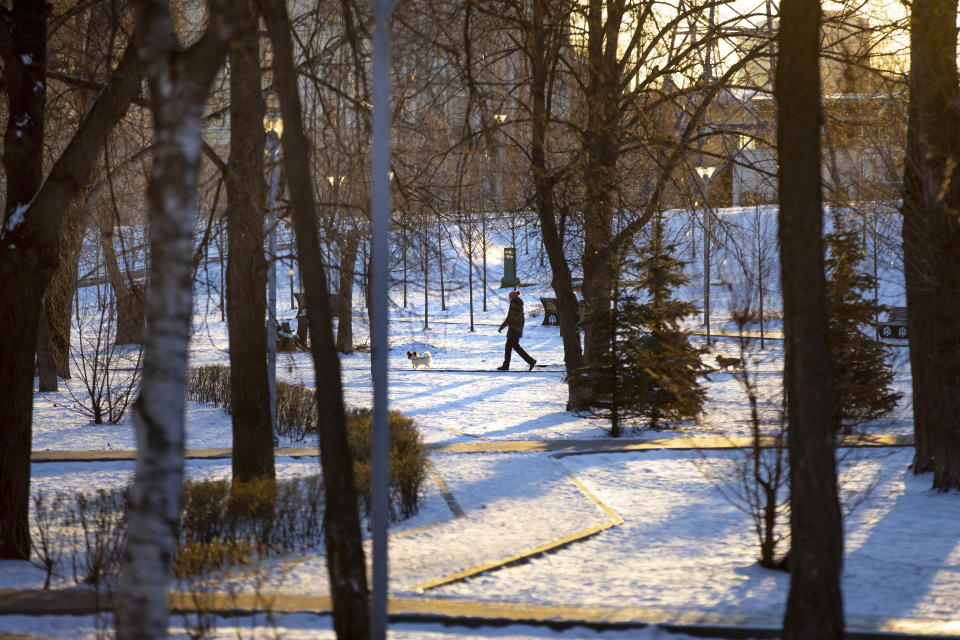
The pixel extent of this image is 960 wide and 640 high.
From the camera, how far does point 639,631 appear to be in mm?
5367

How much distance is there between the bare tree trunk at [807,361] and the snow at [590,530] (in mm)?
1243

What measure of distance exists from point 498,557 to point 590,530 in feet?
3.85

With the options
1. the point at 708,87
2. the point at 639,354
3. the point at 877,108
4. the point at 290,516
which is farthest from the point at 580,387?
the point at 290,516

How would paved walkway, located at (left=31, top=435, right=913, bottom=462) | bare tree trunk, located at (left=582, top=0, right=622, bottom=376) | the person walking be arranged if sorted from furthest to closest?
the person walking → bare tree trunk, located at (left=582, top=0, right=622, bottom=376) → paved walkway, located at (left=31, top=435, right=913, bottom=462)

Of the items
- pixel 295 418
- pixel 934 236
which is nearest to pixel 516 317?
pixel 295 418

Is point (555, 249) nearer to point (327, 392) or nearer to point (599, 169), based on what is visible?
point (599, 169)

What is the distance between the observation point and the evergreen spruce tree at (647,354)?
12.8 metres

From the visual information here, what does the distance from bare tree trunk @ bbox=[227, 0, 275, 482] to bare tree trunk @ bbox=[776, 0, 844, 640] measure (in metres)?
4.82

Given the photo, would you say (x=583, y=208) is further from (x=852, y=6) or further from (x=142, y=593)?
(x=142, y=593)

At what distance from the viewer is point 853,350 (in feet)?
38.9

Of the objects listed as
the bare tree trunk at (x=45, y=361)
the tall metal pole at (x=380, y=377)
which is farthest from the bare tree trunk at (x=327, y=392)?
the bare tree trunk at (x=45, y=361)

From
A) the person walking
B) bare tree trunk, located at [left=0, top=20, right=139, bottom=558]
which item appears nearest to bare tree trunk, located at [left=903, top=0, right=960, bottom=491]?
bare tree trunk, located at [left=0, top=20, right=139, bottom=558]

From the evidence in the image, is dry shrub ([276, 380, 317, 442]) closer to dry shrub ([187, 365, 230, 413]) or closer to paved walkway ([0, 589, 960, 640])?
dry shrub ([187, 365, 230, 413])

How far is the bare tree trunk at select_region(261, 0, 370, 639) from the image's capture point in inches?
Answer: 176
